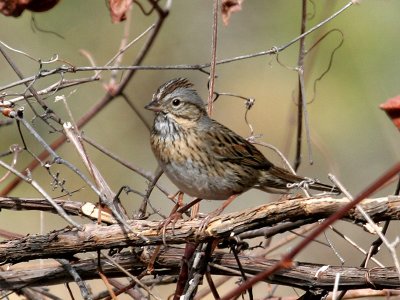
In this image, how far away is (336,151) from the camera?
729cm

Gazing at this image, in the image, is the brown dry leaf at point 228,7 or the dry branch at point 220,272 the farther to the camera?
the brown dry leaf at point 228,7

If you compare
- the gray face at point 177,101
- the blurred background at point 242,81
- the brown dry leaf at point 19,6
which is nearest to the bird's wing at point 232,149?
the gray face at point 177,101

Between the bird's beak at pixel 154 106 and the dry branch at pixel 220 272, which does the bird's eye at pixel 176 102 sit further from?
the dry branch at pixel 220 272

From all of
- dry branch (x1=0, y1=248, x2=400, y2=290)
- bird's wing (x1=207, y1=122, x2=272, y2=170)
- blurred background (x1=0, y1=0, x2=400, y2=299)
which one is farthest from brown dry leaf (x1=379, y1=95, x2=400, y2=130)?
blurred background (x1=0, y1=0, x2=400, y2=299)

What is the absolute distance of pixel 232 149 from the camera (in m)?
4.23

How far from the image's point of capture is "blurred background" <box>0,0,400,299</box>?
22.8 feet

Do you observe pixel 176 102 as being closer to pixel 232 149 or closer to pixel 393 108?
pixel 232 149

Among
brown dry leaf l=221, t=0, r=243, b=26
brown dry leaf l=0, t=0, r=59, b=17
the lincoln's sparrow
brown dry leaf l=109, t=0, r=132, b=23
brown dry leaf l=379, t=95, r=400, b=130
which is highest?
brown dry leaf l=0, t=0, r=59, b=17

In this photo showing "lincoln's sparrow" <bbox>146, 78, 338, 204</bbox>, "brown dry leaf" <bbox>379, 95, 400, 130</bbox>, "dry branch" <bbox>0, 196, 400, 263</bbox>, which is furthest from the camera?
"lincoln's sparrow" <bbox>146, 78, 338, 204</bbox>

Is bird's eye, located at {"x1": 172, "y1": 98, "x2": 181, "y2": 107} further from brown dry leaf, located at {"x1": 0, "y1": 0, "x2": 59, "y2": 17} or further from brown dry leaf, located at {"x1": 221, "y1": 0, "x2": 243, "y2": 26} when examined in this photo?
brown dry leaf, located at {"x1": 0, "y1": 0, "x2": 59, "y2": 17}

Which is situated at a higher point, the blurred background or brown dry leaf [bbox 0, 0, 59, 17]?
the blurred background

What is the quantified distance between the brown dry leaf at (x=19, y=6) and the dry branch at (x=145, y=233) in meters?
0.89

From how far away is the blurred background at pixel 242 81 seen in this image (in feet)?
22.8

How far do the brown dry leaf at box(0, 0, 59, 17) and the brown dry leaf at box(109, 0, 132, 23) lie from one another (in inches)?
10.2
